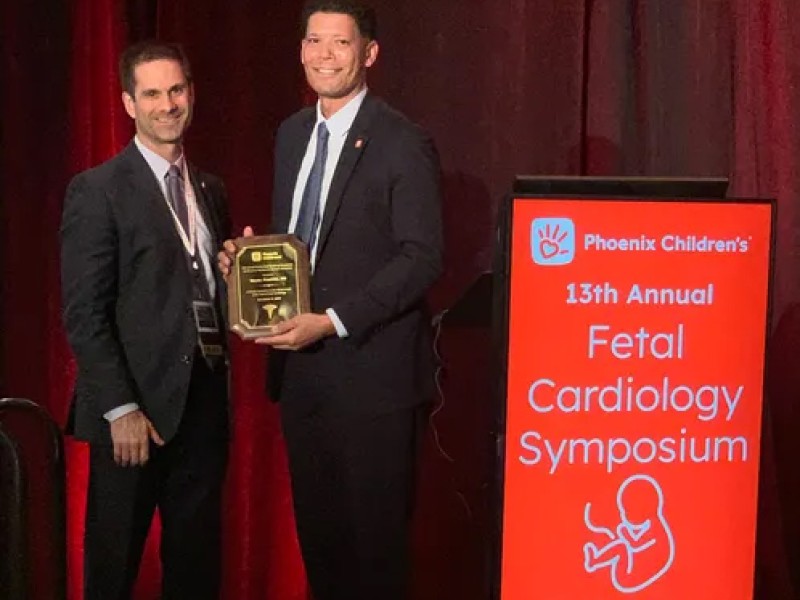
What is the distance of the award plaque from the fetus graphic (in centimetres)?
75

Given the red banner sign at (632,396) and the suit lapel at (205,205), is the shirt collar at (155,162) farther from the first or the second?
the red banner sign at (632,396)

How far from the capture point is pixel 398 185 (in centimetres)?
240

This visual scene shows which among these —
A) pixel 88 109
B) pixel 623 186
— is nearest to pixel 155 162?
pixel 88 109

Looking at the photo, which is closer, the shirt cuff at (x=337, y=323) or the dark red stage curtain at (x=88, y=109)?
the shirt cuff at (x=337, y=323)

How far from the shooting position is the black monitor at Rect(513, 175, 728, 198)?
7.80ft

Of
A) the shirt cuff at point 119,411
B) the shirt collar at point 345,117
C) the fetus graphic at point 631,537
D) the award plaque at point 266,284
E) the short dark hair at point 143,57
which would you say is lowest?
the fetus graphic at point 631,537

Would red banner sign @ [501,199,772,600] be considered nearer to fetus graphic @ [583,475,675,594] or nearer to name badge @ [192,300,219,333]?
fetus graphic @ [583,475,675,594]

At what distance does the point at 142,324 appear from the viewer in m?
2.38

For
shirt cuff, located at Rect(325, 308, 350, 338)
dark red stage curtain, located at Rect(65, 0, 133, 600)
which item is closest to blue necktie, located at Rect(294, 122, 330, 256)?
shirt cuff, located at Rect(325, 308, 350, 338)

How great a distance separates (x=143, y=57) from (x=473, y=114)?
107 cm

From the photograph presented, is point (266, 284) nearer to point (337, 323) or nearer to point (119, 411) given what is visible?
point (337, 323)

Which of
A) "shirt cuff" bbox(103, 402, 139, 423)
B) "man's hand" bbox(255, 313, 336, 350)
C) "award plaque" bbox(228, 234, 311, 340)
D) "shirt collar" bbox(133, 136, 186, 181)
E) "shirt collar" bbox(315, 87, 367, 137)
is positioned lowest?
"shirt cuff" bbox(103, 402, 139, 423)

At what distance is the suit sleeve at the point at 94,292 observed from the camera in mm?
2307

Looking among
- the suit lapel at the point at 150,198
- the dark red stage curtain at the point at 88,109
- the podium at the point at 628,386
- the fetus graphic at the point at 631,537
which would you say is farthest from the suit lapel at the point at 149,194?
the fetus graphic at the point at 631,537
